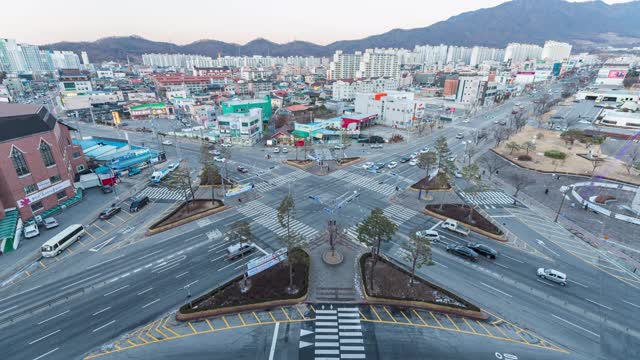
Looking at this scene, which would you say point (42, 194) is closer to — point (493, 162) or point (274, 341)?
point (274, 341)

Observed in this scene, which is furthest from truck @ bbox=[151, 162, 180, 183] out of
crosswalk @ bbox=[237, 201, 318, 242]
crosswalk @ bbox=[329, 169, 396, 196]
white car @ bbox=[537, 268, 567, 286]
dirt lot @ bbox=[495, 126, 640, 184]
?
dirt lot @ bbox=[495, 126, 640, 184]

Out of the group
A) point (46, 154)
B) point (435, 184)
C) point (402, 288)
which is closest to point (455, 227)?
point (402, 288)

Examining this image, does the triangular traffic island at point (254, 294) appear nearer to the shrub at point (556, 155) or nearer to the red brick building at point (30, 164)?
the red brick building at point (30, 164)

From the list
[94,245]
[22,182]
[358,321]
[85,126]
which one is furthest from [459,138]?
[85,126]

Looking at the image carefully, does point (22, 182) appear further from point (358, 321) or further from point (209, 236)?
point (358, 321)

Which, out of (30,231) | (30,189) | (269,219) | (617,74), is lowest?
(269,219)

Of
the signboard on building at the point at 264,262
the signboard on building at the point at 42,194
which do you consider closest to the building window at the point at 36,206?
the signboard on building at the point at 42,194
